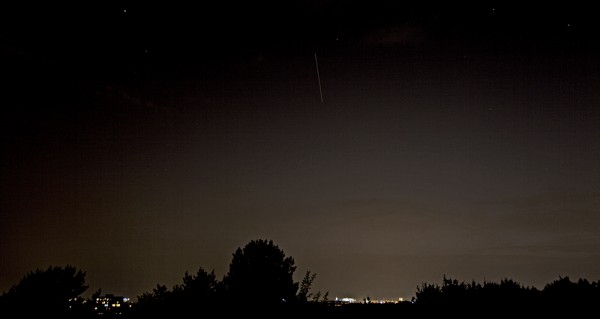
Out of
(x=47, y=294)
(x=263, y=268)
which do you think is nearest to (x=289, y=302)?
(x=47, y=294)

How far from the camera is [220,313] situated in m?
18.1

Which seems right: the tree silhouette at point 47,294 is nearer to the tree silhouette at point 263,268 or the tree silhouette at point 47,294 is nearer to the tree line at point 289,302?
the tree line at point 289,302

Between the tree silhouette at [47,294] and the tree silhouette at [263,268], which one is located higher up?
the tree silhouette at [263,268]

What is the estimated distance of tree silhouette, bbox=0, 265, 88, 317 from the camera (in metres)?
18.3

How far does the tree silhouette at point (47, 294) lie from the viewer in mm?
18314

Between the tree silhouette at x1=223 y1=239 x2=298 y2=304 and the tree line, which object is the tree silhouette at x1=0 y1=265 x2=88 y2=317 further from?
the tree silhouette at x1=223 y1=239 x2=298 y2=304

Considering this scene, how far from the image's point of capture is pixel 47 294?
21.7 meters

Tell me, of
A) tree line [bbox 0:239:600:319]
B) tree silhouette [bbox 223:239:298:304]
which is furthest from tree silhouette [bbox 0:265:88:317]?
tree silhouette [bbox 223:239:298:304]

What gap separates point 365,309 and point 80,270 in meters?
14.4

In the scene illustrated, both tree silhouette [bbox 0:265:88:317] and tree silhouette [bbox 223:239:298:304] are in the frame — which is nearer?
tree silhouette [bbox 0:265:88:317]

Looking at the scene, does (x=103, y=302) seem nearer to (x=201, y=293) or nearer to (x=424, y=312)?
(x=201, y=293)

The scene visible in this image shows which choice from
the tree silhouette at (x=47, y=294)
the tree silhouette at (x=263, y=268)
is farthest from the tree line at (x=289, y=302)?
the tree silhouette at (x=263, y=268)

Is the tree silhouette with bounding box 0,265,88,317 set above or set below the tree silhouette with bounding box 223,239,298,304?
below

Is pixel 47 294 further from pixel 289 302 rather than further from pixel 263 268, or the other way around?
pixel 263 268
